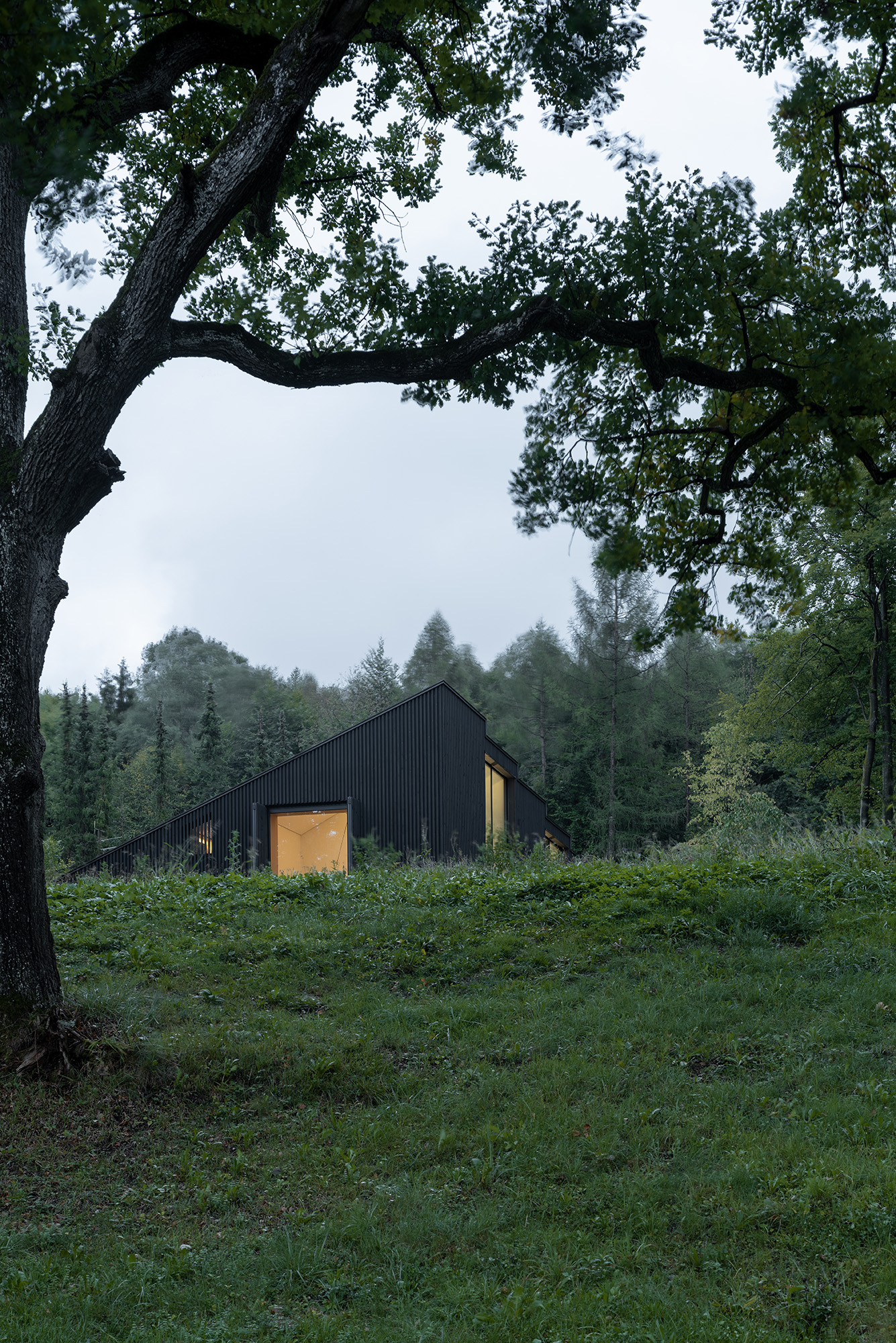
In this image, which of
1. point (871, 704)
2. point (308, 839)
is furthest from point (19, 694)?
point (871, 704)

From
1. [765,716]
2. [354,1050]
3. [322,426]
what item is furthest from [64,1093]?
[322,426]

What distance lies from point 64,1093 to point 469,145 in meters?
8.16

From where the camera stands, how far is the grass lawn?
3143mm

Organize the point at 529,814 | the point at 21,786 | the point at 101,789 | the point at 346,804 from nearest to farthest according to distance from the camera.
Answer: the point at 21,786 → the point at 346,804 → the point at 529,814 → the point at 101,789

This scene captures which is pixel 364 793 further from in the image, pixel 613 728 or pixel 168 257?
pixel 613 728

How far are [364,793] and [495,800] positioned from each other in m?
5.37

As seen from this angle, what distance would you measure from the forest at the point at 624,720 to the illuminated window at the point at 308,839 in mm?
6896

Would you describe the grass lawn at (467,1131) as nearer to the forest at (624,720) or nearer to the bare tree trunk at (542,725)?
the forest at (624,720)

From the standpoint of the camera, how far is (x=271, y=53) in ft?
21.8

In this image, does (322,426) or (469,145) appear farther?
(322,426)

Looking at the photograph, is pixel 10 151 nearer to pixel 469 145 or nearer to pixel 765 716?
pixel 469 145

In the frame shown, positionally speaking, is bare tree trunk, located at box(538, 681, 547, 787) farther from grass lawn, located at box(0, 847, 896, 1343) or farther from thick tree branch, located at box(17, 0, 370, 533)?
thick tree branch, located at box(17, 0, 370, 533)

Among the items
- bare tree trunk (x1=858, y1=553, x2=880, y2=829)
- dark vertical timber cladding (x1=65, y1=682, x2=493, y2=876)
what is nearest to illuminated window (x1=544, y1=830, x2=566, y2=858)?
dark vertical timber cladding (x1=65, y1=682, x2=493, y2=876)

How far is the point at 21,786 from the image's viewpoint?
16.5ft
